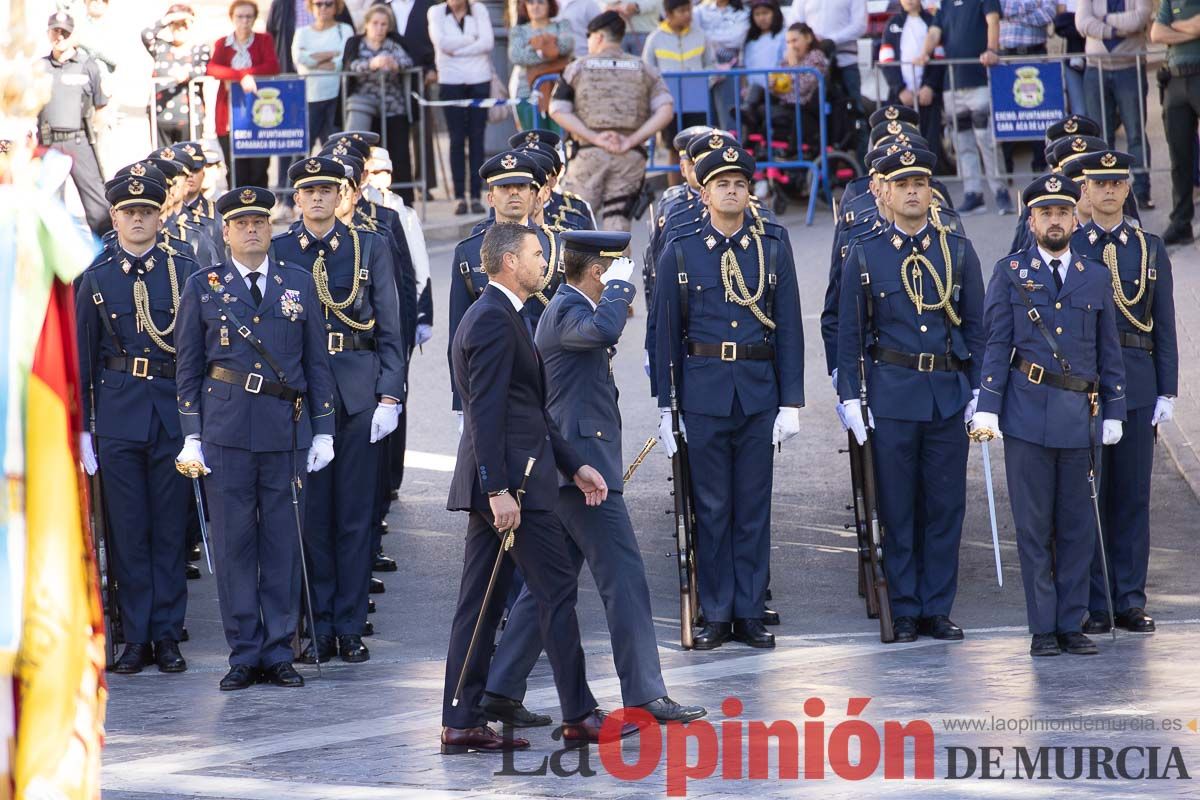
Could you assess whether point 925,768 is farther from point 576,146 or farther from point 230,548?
point 576,146

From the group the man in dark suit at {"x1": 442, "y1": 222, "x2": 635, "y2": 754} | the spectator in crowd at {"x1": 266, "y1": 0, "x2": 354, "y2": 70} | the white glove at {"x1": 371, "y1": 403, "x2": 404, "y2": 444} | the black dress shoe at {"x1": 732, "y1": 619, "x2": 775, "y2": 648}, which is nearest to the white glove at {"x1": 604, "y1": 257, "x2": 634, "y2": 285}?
the man in dark suit at {"x1": 442, "y1": 222, "x2": 635, "y2": 754}

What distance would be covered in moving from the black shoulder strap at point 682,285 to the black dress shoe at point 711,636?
132cm

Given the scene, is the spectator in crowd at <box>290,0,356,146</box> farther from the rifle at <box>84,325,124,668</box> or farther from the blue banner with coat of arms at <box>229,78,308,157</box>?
the rifle at <box>84,325,124,668</box>

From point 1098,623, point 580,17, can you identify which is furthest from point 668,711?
point 580,17

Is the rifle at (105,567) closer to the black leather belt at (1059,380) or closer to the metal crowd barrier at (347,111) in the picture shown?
the black leather belt at (1059,380)

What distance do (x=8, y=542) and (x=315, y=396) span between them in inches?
179

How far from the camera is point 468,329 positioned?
7.40m

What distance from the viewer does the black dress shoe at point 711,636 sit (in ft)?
30.2

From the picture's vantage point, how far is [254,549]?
882 cm

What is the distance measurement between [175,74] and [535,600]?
11.2 meters

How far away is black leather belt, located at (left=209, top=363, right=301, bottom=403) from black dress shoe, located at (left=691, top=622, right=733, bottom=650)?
83.7 inches

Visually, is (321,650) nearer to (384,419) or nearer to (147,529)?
(147,529)

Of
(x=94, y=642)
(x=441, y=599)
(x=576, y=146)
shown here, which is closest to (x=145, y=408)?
(x=441, y=599)

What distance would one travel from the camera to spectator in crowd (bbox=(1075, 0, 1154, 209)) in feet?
55.7
